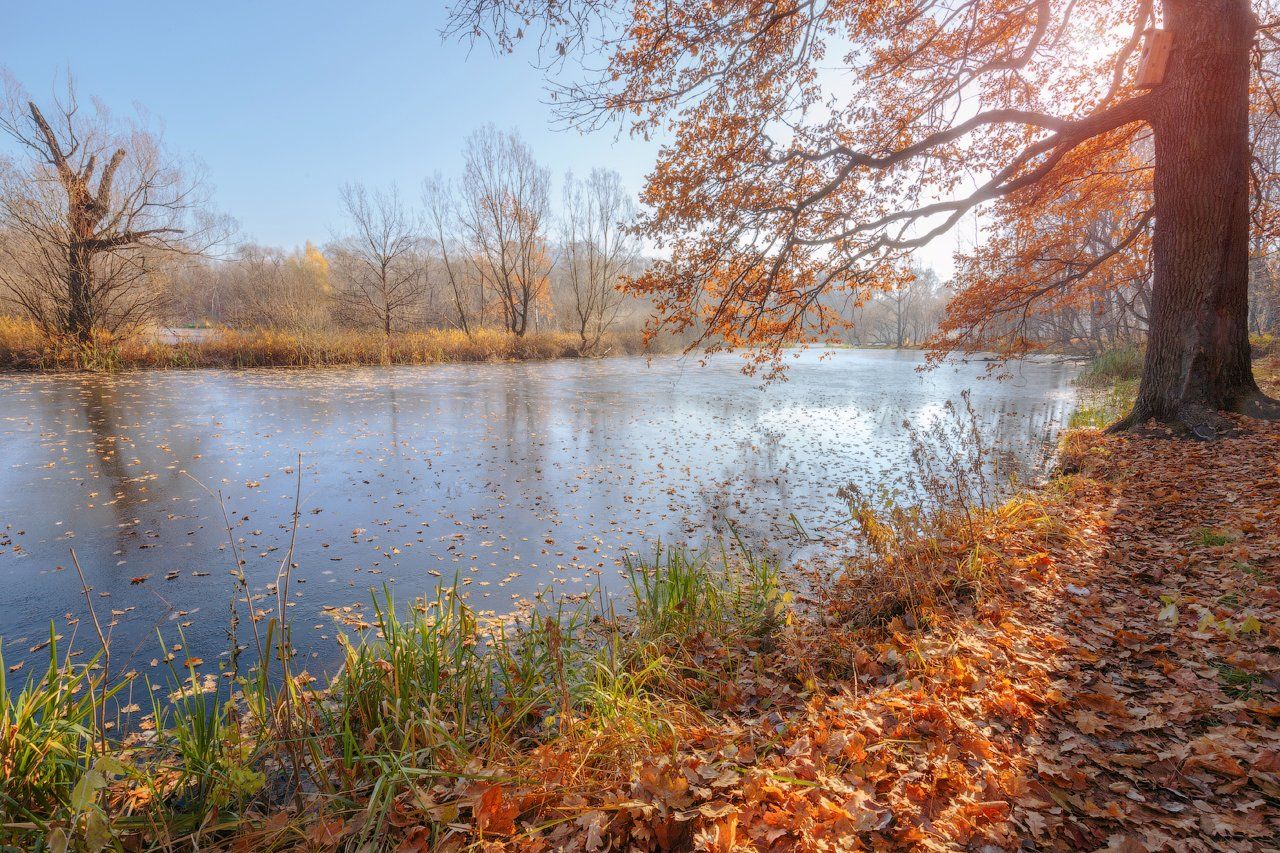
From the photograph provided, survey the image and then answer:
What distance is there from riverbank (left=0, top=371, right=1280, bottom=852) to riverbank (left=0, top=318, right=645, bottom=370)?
14003 mm

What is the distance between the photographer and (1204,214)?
636 centimetres

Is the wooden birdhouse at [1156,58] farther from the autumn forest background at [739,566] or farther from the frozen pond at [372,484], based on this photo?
the frozen pond at [372,484]

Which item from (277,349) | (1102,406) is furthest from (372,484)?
(277,349)

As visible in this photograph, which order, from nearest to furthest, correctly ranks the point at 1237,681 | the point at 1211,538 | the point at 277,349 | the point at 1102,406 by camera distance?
the point at 1237,681 → the point at 1211,538 → the point at 1102,406 → the point at 277,349

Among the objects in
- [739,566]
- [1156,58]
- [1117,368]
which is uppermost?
[1156,58]

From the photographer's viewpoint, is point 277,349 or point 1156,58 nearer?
point 1156,58

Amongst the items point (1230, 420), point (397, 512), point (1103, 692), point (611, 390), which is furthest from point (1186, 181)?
point (611, 390)

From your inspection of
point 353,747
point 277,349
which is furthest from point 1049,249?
point 277,349

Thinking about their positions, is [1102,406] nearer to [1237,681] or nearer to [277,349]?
[1237,681]

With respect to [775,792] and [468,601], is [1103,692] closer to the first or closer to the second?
[775,792]

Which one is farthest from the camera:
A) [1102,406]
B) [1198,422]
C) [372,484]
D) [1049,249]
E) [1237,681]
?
[1102,406]

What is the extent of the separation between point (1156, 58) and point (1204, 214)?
2069 mm

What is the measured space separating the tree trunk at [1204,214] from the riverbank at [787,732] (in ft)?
11.4

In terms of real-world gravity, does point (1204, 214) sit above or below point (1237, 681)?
above
